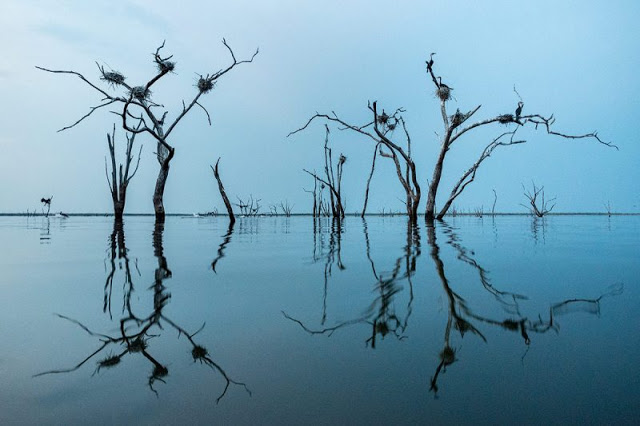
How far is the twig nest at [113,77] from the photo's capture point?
502 inches

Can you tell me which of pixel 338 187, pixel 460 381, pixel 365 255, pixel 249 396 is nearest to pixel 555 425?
pixel 460 381

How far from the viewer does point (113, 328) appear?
128cm

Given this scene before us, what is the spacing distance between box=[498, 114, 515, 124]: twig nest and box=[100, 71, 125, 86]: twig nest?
11817mm

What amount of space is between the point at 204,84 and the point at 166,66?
146 centimetres

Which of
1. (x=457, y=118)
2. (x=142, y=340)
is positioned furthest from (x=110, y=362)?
(x=457, y=118)

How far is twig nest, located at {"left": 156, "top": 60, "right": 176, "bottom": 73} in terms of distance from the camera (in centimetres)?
1274

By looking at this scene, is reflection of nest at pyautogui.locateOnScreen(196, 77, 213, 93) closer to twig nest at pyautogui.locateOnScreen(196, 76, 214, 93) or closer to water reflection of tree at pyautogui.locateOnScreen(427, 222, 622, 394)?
twig nest at pyautogui.locateOnScreen(196, 76, 214, 93)

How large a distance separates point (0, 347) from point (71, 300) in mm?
609

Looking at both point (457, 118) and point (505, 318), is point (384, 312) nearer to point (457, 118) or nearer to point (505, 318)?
point (505, 318)

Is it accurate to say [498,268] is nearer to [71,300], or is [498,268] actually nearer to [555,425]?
[555,425]

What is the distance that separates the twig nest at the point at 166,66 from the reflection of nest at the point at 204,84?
119cm

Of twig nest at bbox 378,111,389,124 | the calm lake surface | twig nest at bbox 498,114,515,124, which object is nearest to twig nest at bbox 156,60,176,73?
twig nest at bbox 378,111,389,124

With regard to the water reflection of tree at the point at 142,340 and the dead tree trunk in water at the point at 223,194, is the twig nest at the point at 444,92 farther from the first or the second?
the water reflection of tree at the point at 142,340

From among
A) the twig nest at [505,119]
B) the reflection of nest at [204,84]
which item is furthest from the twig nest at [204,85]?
the twig nest at [505,119]
